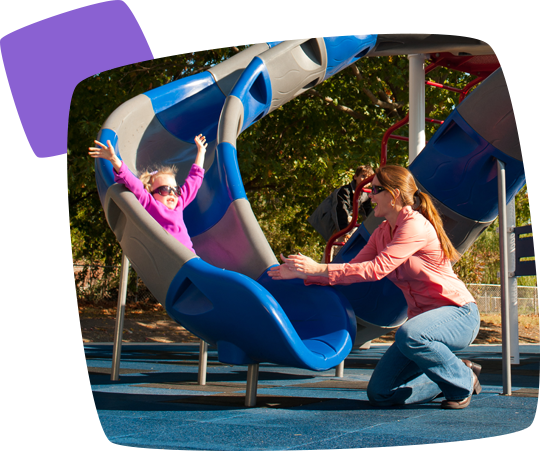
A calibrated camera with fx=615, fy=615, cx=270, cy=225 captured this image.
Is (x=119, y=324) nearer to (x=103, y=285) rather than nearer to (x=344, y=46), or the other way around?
(x=344, y=46)

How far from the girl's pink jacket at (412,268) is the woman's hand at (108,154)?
4.42ft

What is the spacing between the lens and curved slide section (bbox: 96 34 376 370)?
3.10m

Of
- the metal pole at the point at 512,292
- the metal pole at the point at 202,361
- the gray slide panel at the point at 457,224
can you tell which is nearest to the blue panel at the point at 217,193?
the metal pole at the point at 202,361

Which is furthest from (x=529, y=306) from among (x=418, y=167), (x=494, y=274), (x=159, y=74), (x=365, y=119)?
(x=418, y=167)

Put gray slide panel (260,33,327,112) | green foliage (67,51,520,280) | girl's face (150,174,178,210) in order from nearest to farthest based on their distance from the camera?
girl's face (150,174,178,210) → gray slide panel (260,33,327,112) → green foliage (67,51,520,280)

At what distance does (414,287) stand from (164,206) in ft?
5.35

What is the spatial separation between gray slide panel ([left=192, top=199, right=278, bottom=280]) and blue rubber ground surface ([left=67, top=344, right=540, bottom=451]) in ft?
2.66

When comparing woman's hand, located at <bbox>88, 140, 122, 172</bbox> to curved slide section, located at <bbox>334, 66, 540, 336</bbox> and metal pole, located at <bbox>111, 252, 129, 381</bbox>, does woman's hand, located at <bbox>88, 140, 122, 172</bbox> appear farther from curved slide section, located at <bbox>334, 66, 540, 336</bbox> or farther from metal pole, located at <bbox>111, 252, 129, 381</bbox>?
curved slide section, located at <bbox>334, 66, 540, 336</bbox>

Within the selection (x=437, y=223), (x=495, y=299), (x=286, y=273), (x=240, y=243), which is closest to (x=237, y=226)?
(x=240, y=243)

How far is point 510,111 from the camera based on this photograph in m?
4.09

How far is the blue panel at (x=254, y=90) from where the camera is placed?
4.48m

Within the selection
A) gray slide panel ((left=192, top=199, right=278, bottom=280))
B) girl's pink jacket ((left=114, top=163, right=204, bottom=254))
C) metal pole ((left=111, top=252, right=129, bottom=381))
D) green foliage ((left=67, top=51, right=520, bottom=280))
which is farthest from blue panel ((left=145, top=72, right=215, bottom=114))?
green foliage ((left=67, top=51, right=520, bottom=280))

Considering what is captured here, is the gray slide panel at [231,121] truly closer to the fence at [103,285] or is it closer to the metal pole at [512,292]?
the metal pole at [512,292]

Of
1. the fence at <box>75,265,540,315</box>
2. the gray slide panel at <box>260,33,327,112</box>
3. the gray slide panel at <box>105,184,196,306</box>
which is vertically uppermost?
the gray slide panel at <box>260,33,327,112</box>
